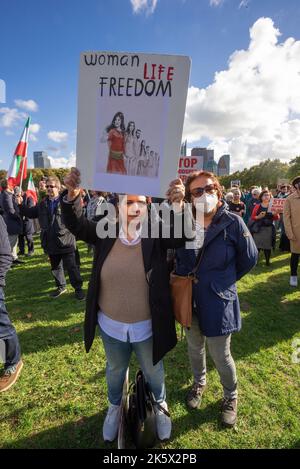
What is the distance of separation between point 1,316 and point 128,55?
9.96 feet

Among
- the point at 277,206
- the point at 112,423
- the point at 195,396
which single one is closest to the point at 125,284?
the point at 112,423

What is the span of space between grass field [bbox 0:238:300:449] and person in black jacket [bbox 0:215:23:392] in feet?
0.44

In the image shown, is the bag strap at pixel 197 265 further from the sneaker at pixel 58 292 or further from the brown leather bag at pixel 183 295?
the sneaker at pixel 58 292

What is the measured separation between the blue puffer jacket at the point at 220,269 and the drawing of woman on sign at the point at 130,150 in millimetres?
882

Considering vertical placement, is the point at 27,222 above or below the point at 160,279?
below

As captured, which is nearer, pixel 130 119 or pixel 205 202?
pixel 130 119

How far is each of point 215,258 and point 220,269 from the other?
115 millimetres

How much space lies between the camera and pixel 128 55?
190 cm

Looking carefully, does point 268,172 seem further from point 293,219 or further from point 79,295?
point 79,295

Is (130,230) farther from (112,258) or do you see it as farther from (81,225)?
(81,225)

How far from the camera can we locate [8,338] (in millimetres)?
3295

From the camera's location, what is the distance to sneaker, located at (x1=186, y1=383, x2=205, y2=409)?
298 cm

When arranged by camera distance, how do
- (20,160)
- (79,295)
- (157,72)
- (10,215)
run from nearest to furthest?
(157,72) → (79,295) → (20,160) → (10,215)

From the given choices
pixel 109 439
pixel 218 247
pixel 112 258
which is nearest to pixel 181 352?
pixel 109 439
